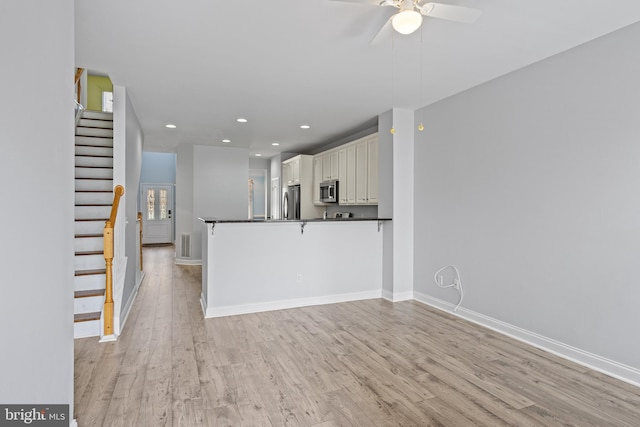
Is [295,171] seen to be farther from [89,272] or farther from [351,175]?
[89,272]

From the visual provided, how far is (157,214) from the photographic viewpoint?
1091 centimetres

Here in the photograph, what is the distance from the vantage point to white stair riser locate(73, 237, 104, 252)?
362 centimetres

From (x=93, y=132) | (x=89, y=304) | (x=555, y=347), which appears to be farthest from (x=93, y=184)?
(x=555, y=347)

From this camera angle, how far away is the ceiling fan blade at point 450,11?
1848 mm

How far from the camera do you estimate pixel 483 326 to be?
11.7ft

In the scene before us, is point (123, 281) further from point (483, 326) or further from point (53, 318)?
point (483, 326)

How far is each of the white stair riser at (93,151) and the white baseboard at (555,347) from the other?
4.84m

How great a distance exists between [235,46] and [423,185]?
286 cm

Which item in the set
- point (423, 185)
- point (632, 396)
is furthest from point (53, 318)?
point (423, 185)

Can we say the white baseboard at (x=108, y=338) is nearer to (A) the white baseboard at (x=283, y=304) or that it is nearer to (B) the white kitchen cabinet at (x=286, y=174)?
(A) the white baseboard at (x=283, y=304)

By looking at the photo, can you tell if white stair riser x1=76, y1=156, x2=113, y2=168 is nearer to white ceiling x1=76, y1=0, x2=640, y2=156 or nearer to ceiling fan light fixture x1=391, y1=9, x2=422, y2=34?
white ceiling x1=76, y1=0, x2=640, y2=156

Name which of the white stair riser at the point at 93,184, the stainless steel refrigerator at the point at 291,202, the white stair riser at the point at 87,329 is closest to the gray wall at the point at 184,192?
the stainless steel refrigerator at the point at 291,202

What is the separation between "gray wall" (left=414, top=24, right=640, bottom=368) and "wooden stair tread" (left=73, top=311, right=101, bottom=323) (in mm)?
3785

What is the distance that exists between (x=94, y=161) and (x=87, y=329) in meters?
2.29
